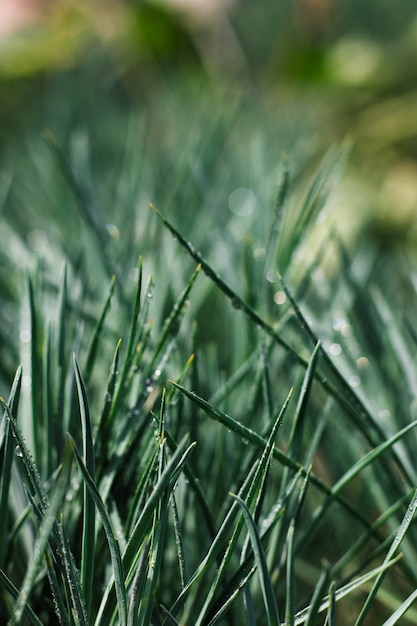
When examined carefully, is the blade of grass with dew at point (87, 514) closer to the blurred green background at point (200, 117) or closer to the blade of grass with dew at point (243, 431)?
the blade of grass with dew at point (243, 431)

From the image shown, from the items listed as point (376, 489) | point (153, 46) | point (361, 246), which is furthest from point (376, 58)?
point (376, 489)

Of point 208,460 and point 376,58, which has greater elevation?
point 376,58

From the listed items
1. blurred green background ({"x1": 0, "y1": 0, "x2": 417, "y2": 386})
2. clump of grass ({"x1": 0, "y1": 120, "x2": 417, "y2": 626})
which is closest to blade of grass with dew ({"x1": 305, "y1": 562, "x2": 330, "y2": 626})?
clump of grass ({"x1": 0, "y1": 120, "x2": 417, "y2": 626})

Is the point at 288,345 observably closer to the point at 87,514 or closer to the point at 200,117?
the point at 87,514

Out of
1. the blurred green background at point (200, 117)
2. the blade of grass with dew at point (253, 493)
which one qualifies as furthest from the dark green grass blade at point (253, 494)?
the blurred green background at point (200, 117)

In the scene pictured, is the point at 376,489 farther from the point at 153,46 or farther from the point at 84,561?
the point at 153,46

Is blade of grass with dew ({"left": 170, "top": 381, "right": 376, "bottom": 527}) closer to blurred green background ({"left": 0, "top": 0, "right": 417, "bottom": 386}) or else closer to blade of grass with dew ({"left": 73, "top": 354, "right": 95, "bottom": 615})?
blade of grass with dew ({"left": 73, "top": 354, "right": 95, "bottom": 615})

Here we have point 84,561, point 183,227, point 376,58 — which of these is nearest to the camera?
point 84,561

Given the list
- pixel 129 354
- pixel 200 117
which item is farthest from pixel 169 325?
pixel 200 117
